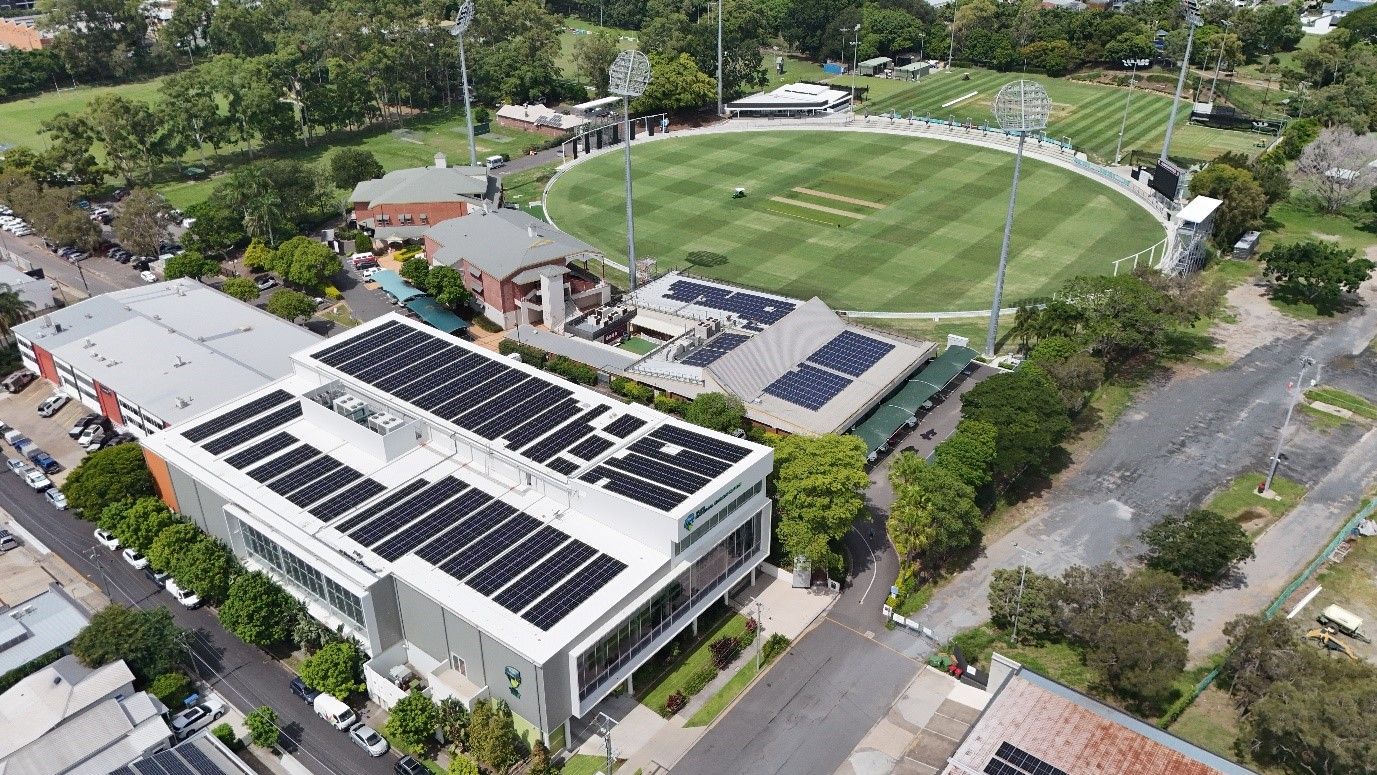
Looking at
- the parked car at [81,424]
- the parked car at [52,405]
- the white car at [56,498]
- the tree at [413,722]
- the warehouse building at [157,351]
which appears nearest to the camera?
the tree at [413,722]

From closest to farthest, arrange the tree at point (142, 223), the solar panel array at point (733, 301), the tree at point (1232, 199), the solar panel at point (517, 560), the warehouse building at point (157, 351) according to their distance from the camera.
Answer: the solar panel at point (517, 560) < the warehouse building at point (157, 351) < the solar panel array at point (733, 301) < the tree at point (142, 223) < the tree at point (1232, 199)

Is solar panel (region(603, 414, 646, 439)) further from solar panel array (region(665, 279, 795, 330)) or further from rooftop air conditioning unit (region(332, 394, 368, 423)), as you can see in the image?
solar panel array (region(665, 279, 795, 330))

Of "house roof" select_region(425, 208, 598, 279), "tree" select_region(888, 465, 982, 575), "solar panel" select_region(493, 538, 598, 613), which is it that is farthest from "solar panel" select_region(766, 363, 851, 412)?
"house roof" select_region(425, 208, 598, 279)

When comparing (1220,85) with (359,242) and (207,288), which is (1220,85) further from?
(207,288)

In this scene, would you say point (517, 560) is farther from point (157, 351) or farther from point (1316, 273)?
point (1316, 273)

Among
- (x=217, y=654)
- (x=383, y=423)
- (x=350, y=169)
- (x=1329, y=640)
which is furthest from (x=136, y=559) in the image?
(x=1329, y=640)

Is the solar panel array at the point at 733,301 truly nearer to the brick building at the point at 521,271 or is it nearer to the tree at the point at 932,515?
the brick building at the point at 521,271

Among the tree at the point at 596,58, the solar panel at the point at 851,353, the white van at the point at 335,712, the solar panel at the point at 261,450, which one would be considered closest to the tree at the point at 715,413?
the solar panel at the point at 851,353
